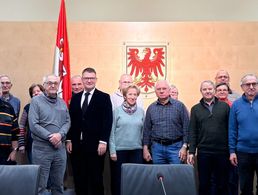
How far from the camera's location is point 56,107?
3.36 m

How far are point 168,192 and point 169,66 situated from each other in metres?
3.25

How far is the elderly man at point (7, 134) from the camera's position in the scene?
3.48 metres

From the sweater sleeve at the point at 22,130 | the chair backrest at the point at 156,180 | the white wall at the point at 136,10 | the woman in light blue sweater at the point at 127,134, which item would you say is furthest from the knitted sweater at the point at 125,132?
the white wall at the point at 136,10

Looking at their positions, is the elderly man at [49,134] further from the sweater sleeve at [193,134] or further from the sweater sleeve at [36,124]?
the sweater sleeve at [193,134]

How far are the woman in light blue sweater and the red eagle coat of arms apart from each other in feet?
4.94

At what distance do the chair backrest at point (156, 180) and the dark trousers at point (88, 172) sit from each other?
146 centimetres

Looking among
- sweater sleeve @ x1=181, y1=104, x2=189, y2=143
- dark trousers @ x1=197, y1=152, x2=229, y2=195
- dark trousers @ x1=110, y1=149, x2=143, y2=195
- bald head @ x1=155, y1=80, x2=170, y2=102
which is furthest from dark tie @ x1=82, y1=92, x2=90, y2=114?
dark trousers @ x1=197, y1=152, x2=229, y2=195

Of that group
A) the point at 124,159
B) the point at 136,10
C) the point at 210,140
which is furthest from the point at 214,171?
the point at 136,10

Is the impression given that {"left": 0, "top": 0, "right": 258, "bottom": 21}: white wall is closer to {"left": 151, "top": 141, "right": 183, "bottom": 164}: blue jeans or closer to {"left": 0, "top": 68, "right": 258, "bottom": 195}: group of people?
{"left": 0, "top": 68, "right": 258, "bottom": 195}: group of people

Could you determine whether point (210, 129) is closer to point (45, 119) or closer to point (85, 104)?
point (85, 104)

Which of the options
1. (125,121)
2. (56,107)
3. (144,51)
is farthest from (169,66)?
A: (56,107)

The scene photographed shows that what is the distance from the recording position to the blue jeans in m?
3.46

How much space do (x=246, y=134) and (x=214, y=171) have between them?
515mm

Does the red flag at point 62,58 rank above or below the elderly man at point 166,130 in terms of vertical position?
above
